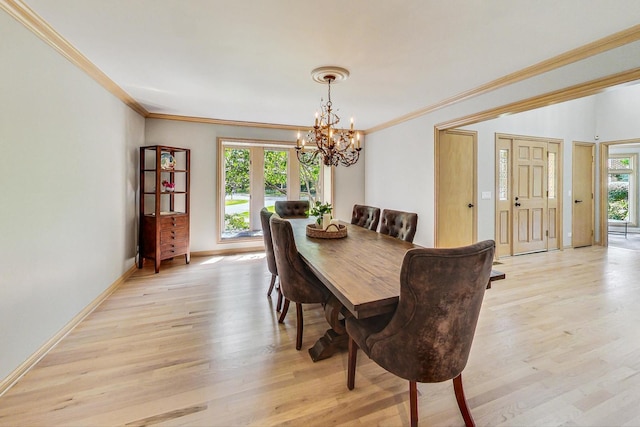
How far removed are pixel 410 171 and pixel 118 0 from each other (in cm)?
401

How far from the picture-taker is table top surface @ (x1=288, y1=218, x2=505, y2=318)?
4.34 ft

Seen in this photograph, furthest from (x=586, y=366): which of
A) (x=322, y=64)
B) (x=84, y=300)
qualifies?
(x=84, y=300)

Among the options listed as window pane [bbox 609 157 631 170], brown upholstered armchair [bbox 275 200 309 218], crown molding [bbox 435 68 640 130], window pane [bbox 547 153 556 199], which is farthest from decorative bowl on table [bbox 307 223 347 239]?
window pane [bbox 609 157 631 170]

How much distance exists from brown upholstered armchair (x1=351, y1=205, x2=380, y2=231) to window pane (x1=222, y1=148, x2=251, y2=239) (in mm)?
2770

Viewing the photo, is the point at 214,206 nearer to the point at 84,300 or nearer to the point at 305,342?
the point at 84,300

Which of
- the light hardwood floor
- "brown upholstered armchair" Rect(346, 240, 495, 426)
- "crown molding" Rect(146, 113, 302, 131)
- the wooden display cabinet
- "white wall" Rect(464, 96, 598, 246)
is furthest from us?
"white wall" Rect(464, 96, 598, 246)

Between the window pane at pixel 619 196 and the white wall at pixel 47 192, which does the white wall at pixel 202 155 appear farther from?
the window pane at pixel 619 196

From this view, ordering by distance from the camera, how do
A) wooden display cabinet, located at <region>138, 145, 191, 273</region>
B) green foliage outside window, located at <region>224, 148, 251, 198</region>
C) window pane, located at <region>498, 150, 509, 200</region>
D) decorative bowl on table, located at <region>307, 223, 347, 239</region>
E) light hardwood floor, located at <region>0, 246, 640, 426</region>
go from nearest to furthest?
light hardwood floor, located at <region>0, 246, 640, 426</region>, decorative bowl on table, located at <region>307, 223, 347, 239</region>, wooden display cabinet, located at <region>138, 145, 191, 273</region>, window pane, located at <region>498, 150, 509, 200</region>, green foliage outside window, located at <region>224, 148, 251, 198</region>

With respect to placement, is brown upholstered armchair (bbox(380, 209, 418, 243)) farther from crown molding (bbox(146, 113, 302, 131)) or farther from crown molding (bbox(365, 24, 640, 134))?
crown molding (bbox(146, 113, 302, 131))

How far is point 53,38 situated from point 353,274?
278cm

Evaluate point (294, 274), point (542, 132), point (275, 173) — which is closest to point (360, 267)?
point (294, 274)

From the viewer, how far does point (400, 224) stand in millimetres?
3004

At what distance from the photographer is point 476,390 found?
5.67ft

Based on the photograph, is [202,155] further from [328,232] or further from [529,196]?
[529,196]
